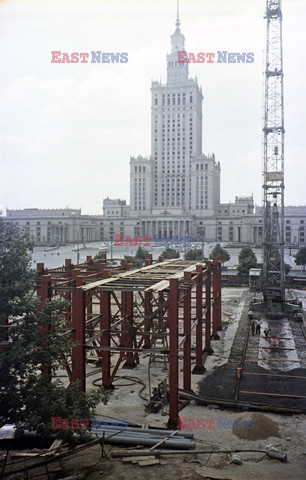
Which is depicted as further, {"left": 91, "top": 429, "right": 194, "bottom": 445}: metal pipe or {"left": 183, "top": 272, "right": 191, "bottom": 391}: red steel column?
{"left": 183, "top": 272, "right": 191, "bottom": 391}: red steel column

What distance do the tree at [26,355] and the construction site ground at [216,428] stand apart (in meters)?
1.63

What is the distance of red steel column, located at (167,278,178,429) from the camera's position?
13.9 metres

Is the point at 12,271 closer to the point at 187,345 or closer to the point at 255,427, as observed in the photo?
the point at 187,345

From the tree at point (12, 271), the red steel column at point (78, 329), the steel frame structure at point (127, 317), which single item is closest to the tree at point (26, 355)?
the tree at point (12, 271)

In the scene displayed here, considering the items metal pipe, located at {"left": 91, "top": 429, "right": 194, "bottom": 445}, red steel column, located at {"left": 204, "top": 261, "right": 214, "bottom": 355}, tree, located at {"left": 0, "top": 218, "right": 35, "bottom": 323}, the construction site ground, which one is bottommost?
the construction site ground

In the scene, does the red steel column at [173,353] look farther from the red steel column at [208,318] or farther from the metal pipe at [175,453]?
the red steel column at [208,318]

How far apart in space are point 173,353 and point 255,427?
12.4 ft

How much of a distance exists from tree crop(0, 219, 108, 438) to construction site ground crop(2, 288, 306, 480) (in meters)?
1.63

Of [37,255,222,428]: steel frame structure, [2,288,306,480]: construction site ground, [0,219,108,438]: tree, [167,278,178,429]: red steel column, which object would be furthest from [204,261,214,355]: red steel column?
[0,219,108,438]: tree

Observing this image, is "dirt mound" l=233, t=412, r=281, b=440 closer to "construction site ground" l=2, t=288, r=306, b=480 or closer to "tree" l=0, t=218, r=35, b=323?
"construction site ground" l=2, t=288, r=306, b=480

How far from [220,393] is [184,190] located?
4610 inches

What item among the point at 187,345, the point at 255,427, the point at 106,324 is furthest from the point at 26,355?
the point at 255,427

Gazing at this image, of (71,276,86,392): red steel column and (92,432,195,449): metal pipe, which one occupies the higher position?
(71,276,86,392): red steel column

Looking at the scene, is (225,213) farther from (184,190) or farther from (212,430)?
(212,430)
